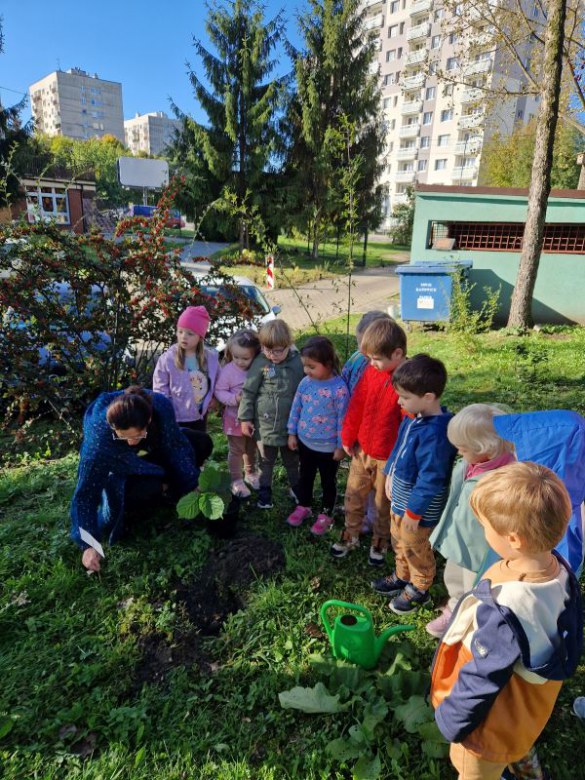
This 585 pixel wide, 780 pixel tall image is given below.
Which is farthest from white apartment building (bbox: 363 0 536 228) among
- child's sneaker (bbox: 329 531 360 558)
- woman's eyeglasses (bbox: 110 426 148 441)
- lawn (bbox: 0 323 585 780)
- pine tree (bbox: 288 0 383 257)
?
lawn (bbox: 0 323 585 780)

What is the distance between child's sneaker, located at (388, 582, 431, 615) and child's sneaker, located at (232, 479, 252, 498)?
4.85ft

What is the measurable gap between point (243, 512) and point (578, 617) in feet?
8.32

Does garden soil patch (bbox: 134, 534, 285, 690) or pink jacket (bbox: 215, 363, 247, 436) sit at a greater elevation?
pink jacket (bbox: 215, 363, 247, 436)

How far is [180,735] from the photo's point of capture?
203 centimetres

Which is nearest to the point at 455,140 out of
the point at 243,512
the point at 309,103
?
the point at 309,103

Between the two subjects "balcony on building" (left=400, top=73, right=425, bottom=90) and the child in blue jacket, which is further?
"balcony on building" (left=400, top=73, right=425, bottom=90)

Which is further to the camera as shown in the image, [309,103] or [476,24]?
[309,103]

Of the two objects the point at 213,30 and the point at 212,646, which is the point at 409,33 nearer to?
the point at 213,30

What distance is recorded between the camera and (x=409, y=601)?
8.88ft

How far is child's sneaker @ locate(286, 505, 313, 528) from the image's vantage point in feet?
11.4

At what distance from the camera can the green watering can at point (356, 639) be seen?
2211 mm

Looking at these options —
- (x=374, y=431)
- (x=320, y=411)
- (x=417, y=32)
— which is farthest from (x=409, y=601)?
(x=417, y=32)

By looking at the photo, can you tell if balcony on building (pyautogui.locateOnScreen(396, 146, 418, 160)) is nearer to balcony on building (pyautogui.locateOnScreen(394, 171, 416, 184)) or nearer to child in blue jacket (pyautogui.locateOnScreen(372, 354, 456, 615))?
balcony on building (pyautogui.locateOnScreen(394, 171, 416, 184))

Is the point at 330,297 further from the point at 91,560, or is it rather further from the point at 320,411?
the point at 91,560
